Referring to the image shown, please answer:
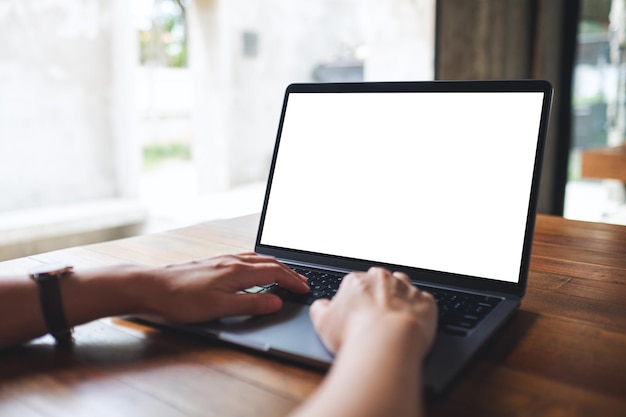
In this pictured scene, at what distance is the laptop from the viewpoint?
0.62 meters

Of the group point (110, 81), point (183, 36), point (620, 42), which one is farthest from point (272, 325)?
point (183, 36)

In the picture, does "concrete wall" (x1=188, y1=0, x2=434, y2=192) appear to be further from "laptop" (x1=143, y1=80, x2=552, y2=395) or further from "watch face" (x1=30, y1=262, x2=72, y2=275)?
"watch face" (x1=30, y1=262, x2=72, y2=275)

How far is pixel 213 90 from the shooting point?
538 cm

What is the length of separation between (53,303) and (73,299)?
0.06ft

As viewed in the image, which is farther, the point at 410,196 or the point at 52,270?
the point at 410,196

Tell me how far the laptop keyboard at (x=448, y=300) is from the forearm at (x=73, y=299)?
0.56ft

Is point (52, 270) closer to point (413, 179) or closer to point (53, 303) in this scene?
point (53, 303)

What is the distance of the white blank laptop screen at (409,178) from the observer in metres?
0.68

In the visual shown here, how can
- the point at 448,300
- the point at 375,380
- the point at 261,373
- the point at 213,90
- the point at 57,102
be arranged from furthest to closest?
the point at 213,90 < the point at 57,102 < the point at 448,300 < the point at 261,373 < the point at 375,380

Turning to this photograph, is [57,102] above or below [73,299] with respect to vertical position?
above

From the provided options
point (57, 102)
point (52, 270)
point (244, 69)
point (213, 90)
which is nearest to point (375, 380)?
point (52, 270)

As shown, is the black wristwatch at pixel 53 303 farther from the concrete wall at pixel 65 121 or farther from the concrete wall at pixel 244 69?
the concrete wall at pixel 244 69

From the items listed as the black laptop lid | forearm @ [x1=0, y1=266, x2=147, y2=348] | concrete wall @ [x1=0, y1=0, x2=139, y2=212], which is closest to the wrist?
forearm @ [x1=0, y1=266, x2=147, y2=348]

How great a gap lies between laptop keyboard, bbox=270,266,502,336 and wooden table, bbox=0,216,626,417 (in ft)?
0.10
